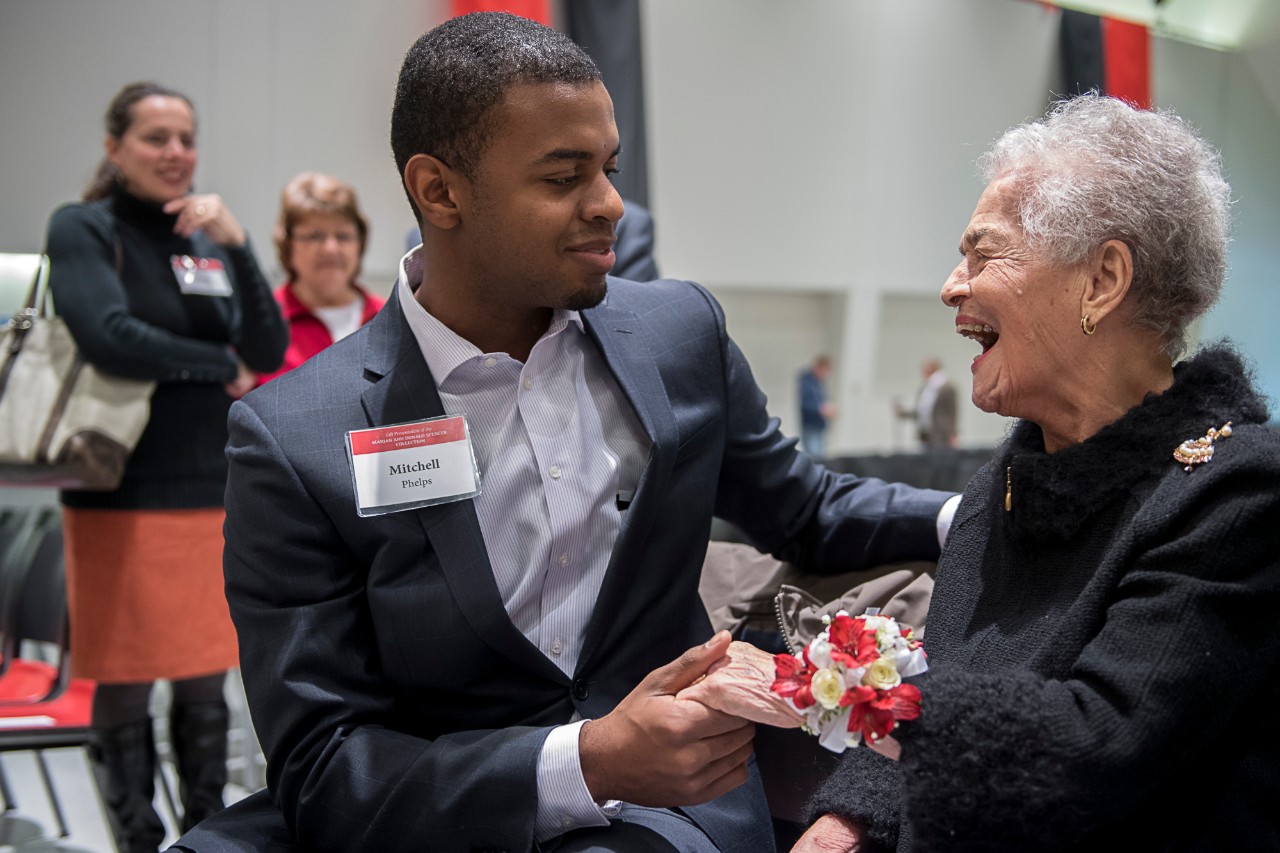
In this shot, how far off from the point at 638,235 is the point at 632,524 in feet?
6.10

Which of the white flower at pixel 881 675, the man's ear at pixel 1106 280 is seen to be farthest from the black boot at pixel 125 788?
the man's ear at pixel 1106 280

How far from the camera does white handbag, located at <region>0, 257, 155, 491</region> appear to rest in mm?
2953

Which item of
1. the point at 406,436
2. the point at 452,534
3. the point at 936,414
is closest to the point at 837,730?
the point at 452,534

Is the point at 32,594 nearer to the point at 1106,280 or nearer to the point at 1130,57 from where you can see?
the point at 1106,280

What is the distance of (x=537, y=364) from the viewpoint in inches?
66.4

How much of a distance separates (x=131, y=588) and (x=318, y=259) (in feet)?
4.17

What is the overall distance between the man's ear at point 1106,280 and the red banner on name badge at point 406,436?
33.5 inches

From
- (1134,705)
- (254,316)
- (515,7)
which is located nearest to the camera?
(1134,705)

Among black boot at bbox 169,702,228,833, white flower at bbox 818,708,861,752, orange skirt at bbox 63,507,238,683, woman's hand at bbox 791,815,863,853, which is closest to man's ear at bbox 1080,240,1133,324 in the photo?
white flower at bbox 818,708,861,752

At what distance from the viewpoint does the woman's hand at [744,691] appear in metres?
1.26

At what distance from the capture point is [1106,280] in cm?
135

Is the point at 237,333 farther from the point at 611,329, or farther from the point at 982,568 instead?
the point at 982,568

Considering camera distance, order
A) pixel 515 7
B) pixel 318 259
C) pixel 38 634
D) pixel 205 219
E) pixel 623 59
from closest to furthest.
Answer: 1. pixel 205 219
2. pixel 38 634
3. pixel 318 259
4. pixel 515 7
5. pixel 623 59

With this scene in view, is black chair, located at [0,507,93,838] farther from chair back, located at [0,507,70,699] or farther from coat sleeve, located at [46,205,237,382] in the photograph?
coat sleeve, located at [46,205,237,382]
